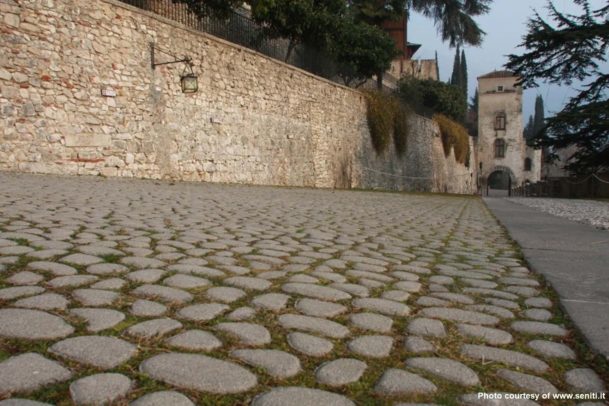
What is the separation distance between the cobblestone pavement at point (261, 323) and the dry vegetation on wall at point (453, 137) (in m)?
28.7

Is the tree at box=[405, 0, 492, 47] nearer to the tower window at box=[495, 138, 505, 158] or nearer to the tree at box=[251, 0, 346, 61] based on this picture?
the tree at box=[251, 0, 346, 61]

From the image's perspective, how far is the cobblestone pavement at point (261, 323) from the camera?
1.29m

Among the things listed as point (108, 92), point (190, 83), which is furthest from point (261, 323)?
point (190, 83)

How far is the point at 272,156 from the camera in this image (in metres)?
15.1

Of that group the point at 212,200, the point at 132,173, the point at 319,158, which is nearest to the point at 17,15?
the point at 132,173

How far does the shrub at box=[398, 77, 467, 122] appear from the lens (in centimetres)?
2892

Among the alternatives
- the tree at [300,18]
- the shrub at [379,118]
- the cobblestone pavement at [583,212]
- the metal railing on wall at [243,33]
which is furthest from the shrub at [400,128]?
the cobblestone pavement at [583,212]

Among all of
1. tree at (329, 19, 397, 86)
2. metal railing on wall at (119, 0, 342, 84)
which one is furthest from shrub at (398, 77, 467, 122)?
metal railing on wall at (119, 0, 342, 84)

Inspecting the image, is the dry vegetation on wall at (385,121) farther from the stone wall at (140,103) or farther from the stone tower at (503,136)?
the stone tower at (503,136)

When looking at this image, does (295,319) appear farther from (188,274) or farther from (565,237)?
(565,237)

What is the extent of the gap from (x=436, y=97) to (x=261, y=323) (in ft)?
109

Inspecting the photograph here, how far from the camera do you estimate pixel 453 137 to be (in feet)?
110

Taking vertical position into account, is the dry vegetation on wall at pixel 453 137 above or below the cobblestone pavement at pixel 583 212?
above

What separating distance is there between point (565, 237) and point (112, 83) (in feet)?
29.7
